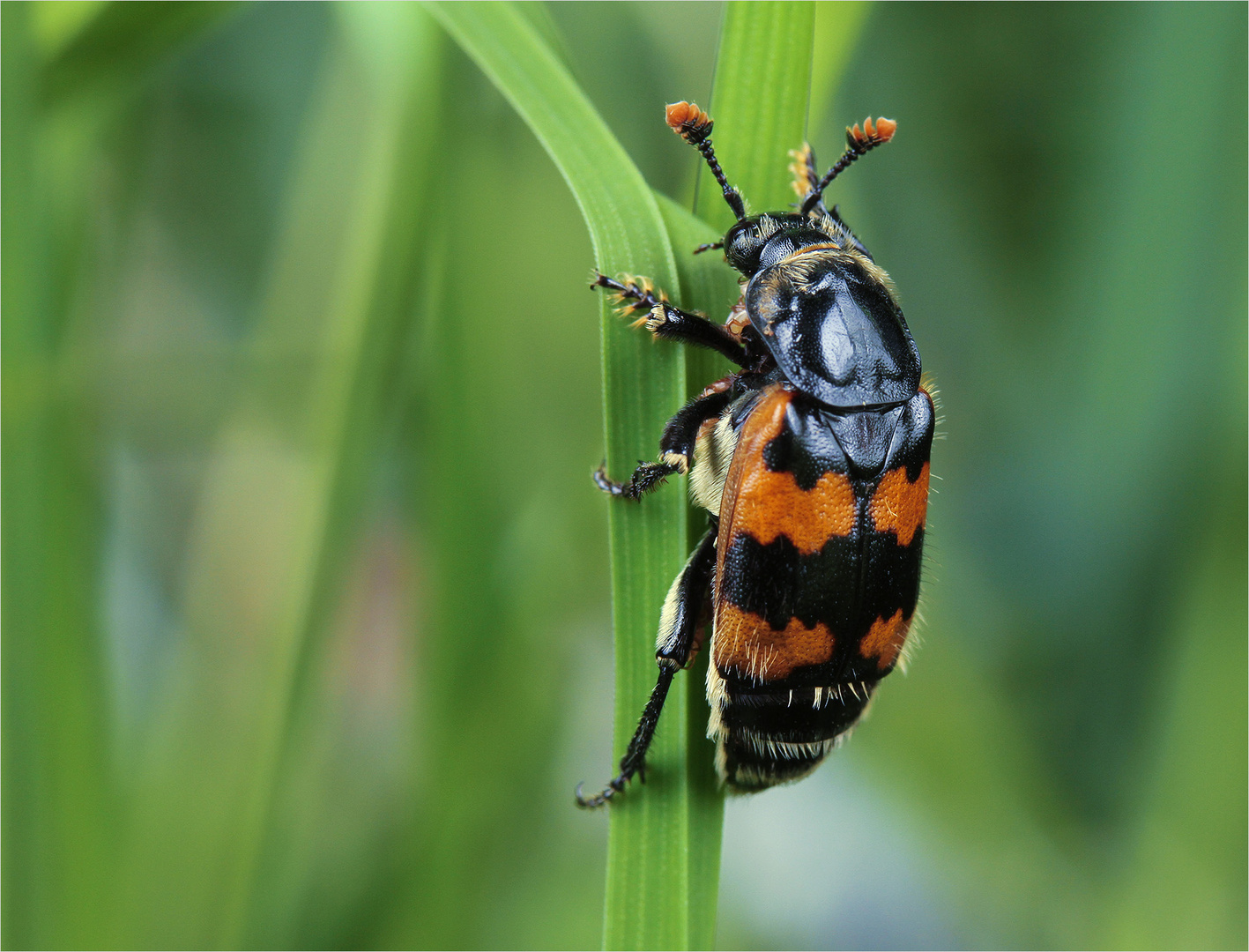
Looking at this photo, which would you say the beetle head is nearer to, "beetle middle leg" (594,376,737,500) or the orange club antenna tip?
the orange club antenna tip

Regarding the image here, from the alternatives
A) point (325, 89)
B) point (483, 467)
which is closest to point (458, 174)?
point (483, 467)

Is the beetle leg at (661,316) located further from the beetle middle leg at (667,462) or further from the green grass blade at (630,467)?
the beetle middle leg at (667,462)

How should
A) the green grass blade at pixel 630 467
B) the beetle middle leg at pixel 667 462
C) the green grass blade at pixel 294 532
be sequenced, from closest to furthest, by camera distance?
the green grass blade at pixel 630 467
the beetle middle leg at pixel 667 462
the green grass blade at pixel 294 532

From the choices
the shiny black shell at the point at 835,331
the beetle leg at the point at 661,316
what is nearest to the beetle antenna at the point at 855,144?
the shiny black shell at the point at 835,331

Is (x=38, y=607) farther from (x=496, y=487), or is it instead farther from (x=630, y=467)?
(x=630, y=467)

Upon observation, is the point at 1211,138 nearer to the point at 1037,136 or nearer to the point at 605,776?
the point at 1037,136

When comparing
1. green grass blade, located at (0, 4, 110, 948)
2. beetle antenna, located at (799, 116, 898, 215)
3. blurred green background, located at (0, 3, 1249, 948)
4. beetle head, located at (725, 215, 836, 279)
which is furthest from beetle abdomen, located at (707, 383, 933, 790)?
green grass blade, located at (0, 4, 110, 948)

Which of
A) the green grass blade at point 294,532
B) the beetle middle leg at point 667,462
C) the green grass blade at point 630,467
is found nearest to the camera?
the green grass blade at point 630,467

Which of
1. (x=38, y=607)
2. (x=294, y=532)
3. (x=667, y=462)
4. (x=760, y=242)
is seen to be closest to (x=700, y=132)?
(x=760, y=242)
